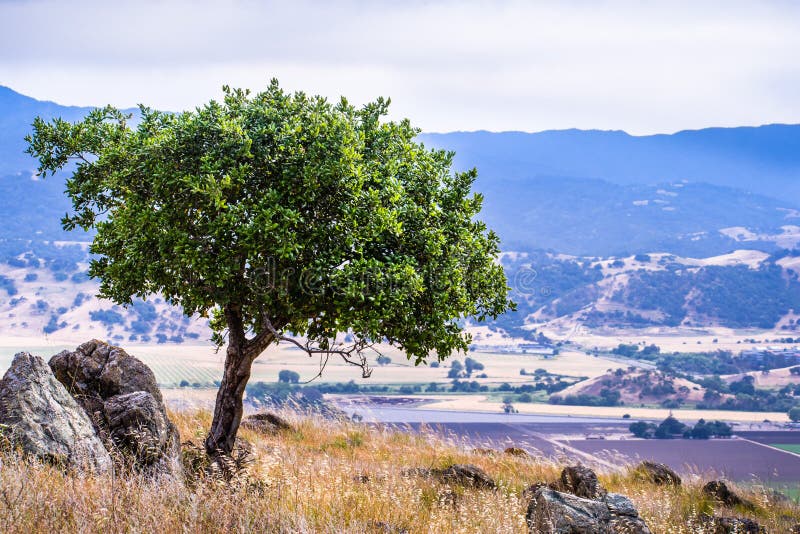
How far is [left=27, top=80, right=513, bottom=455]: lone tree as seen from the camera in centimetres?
1305

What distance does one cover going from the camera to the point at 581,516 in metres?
11.3

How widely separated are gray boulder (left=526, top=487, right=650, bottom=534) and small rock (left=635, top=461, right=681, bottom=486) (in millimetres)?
7476

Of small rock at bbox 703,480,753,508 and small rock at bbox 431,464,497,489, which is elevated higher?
small rock at bbox 431,464,497,489

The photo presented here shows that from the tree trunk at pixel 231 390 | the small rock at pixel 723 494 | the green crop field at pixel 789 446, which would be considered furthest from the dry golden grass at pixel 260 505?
the green crop field at pixel 789 446

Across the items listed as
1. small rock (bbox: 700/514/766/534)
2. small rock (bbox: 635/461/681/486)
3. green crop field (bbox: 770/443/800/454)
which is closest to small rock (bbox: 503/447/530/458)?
small rock (bbox: 635/461/681/486)

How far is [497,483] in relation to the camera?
A: 16875mm

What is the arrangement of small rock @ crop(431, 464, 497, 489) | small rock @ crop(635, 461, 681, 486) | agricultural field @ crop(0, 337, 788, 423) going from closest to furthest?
1. small rock @ crop(431, 464, 497, 489)
2. small rock @ crop(635, 461, 681, 486)
3. agricultural field @ crop(0, 337, 788, 423)

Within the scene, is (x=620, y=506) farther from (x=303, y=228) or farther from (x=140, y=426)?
(x=140, y=426)

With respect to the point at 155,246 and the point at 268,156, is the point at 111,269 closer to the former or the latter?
the point at 155,246

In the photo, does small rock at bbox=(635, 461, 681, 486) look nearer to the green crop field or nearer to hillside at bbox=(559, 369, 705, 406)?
the green crop field

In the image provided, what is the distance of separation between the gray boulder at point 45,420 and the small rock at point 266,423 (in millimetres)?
9815

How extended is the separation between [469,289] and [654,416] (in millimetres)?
129506

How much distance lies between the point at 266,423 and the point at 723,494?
13194 millimetres

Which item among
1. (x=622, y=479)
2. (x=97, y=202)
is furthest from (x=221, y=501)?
(x=622, y=479)
